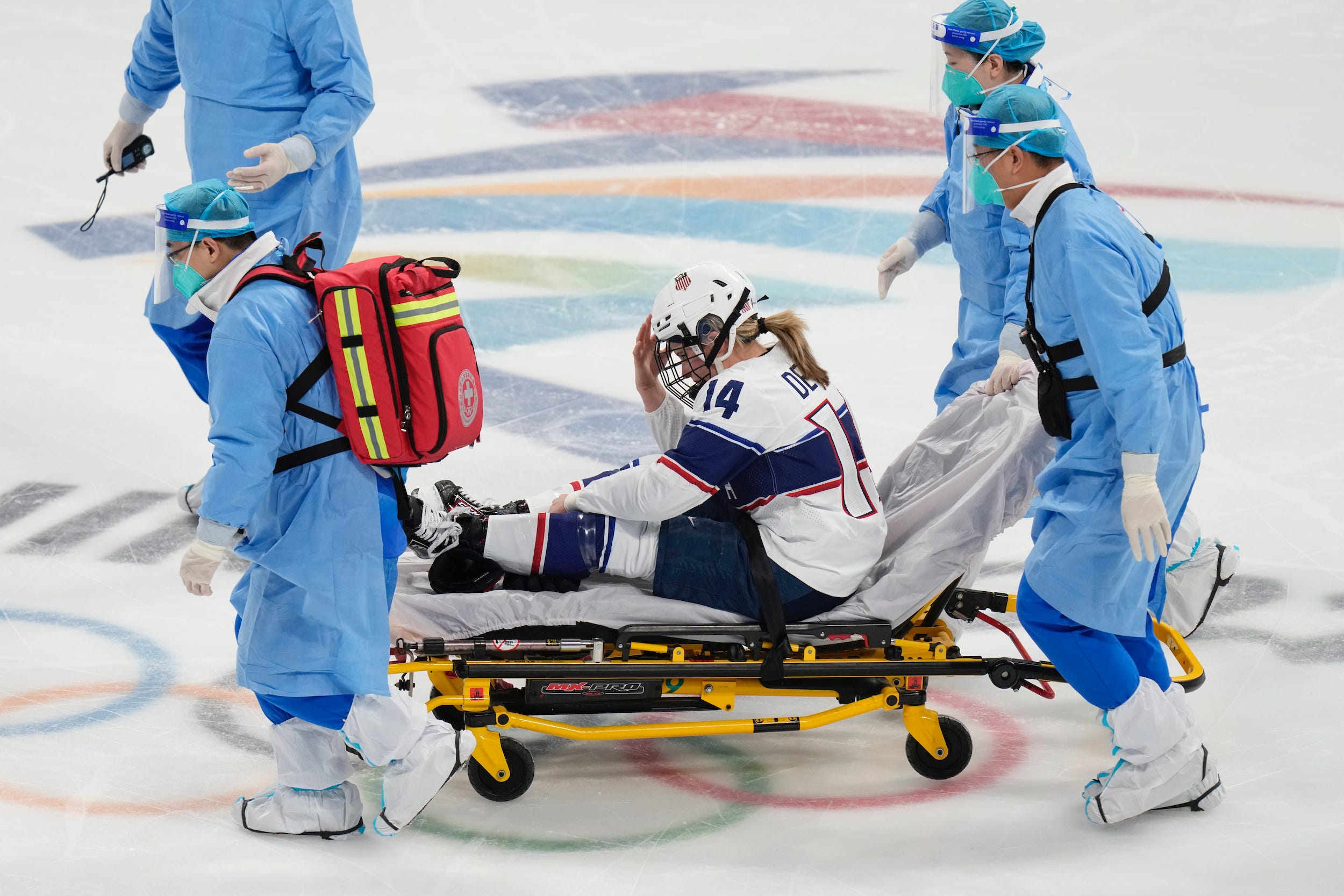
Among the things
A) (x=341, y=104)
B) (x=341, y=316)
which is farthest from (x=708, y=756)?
(x=341, y=104)

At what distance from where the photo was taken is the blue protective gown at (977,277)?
475cm

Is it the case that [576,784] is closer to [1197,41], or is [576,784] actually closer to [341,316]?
[341,316]

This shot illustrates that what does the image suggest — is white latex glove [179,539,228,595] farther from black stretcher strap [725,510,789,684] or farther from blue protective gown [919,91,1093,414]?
blue protective gown [919,91,1093,414]

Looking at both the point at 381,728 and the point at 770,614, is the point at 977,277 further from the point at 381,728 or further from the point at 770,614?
the point at 381,728

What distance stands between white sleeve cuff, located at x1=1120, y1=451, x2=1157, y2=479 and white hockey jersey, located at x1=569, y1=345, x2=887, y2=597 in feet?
2.48

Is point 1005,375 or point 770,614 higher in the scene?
point 1005,375

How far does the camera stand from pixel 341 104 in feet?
16.9

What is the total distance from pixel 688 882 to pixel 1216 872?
129cm

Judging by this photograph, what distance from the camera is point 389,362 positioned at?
3.62 metres

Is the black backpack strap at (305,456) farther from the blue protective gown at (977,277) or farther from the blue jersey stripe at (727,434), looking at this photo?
the blue protective gown at (977,277)

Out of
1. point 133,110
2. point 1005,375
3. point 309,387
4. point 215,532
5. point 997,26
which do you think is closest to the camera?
point 215,532

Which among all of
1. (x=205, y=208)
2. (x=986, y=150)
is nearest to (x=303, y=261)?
(x=205, y=208)

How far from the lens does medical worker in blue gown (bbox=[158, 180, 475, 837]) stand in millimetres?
3562

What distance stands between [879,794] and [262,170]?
104 inches
